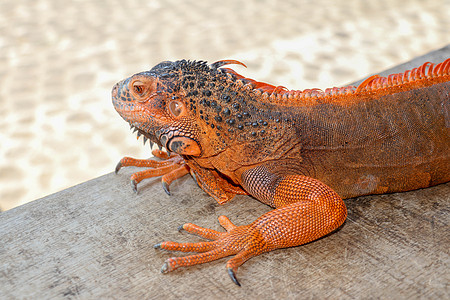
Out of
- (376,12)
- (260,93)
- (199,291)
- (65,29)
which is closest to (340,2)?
(376,12)

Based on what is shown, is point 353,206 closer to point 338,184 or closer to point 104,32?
point 338,184

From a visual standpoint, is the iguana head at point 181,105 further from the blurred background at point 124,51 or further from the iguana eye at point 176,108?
the blurred background at point 124,51

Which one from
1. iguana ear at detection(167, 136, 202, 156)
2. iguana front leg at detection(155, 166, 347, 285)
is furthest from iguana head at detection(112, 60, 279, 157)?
iguana front leg at detection(155, 166, 347, 285)

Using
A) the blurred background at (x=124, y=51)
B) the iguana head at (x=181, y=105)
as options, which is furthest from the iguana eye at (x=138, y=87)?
the blurred background at (x=124, y=51)

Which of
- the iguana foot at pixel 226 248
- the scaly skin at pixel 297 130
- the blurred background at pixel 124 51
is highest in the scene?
the blurred background at pixel 124 51

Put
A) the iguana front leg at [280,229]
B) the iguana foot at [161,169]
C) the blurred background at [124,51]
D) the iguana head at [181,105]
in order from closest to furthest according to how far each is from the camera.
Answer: the iguana front leg at [280,229]
the iguana head at [181,105]
the iguana foot at [161,169]
the blurred background at [124,51]

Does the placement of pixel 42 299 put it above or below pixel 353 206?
above

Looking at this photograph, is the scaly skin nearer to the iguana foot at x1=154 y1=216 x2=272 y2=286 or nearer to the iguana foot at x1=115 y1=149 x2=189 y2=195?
the iguana foot at x1=154 y1=216 x2=272 y2=286

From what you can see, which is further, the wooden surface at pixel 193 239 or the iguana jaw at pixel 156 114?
the iguana jaw at pixel 156 114
